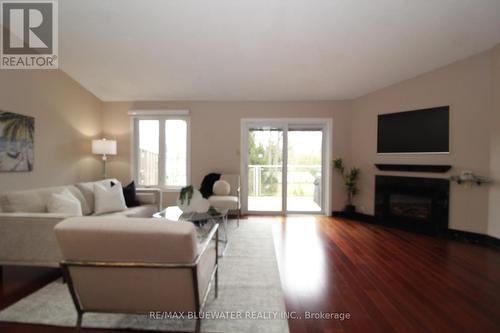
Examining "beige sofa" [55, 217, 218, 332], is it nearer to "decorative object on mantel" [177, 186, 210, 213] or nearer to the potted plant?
"decorative object on mantel" [177, 186, 210, 213]

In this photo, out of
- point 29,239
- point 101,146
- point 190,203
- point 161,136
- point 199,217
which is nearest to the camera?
point 29,239

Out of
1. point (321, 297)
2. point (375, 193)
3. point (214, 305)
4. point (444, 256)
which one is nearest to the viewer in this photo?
point (214, 305)

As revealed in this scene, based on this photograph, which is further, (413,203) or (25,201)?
(413,203)

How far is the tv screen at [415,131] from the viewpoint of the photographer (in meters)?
3.38

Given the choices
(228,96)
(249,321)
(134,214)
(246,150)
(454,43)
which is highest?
(454,43)

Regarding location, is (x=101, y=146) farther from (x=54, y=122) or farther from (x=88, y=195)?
(x=88, y=195)

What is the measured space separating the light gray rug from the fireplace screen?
2.84 metres

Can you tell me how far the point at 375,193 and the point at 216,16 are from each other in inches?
158

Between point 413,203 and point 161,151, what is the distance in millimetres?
5000

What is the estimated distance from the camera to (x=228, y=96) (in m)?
4.37

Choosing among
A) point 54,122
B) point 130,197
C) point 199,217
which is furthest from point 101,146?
point 199,217

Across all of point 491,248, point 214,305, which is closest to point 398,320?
point 214,305

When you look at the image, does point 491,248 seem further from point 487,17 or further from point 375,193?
point 487,17

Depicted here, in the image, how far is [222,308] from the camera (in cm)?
166
